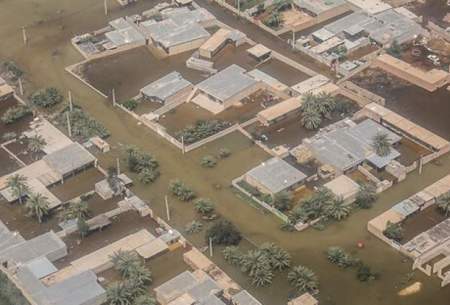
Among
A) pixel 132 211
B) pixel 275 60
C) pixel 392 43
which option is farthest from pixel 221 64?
pixel 132 211

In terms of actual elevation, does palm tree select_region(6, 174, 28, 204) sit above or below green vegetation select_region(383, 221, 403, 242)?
above

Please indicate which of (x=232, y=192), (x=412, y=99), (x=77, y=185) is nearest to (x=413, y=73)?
(x=412, y=99)

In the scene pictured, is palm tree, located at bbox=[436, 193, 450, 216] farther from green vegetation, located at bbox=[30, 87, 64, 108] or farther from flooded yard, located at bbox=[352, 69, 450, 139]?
green vegetation, located at bbox=[30, 87, 64, 108]

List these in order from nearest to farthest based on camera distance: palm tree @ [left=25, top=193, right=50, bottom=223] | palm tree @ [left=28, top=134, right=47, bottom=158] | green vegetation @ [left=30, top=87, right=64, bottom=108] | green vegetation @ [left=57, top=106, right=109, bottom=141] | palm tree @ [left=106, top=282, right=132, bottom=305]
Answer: palm tree @ [left=106, top=282, right=132, bottom=305]
palm tree @ [left=25, top=193, right=50, bottom=223]
palm tree @ [left=28, top=134, right=47, bottom=158]
green vegetation @ [left=57, top=106, right=109, bottom=141]
green vegetation @ [left=30, top=87, right=64, bottom=108]

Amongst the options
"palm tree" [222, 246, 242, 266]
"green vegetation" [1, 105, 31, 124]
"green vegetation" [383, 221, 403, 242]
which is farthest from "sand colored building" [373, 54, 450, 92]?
"green vegetation" [1, 105, 31, 124]

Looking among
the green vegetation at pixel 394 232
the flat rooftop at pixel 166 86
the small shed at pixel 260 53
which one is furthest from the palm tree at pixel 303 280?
the small shed at pixel 260 53

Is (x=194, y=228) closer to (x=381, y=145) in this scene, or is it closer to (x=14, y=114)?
(x=381, y=145)

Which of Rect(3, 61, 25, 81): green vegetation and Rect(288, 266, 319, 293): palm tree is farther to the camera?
Rect(3, 61, 25, 81): green vegetation

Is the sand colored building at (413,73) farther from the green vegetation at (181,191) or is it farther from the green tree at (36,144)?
the green tree at (36,144)
